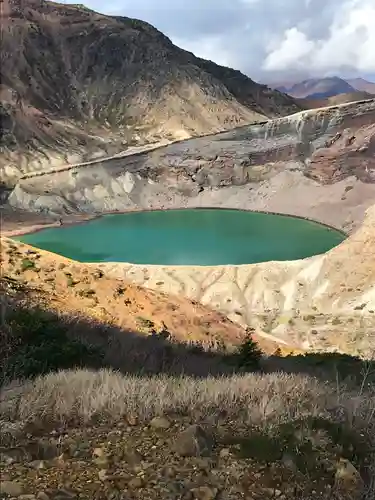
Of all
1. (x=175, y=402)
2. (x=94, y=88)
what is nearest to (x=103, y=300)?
(x=175, y=402)

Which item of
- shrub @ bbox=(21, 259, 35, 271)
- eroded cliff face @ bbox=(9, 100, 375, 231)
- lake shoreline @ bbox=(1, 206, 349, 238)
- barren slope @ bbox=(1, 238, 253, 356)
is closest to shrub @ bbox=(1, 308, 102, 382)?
barren slope @ bbox=(1, 238, 253, 356)

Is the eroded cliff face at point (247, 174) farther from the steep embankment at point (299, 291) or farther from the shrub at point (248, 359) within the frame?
the shrub at point (248, 359)

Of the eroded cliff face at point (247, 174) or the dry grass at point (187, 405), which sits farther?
the eroded cliff face at point (247, 174)

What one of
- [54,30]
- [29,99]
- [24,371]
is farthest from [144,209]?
[24,371]

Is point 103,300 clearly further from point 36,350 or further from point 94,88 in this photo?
point 94,88

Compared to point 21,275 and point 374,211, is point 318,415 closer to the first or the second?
point 21,275

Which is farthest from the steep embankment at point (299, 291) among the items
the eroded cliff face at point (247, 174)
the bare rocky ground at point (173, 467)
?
the eroded cliff face at point (247, 174)
